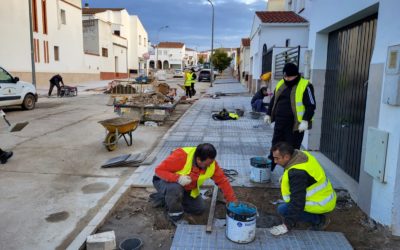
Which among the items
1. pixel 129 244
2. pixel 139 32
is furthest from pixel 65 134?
pixel 139 32

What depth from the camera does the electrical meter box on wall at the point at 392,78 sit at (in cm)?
372

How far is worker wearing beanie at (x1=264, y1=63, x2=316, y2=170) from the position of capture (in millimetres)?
5098

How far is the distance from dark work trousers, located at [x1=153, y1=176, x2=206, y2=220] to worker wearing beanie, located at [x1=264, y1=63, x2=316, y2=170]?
1.83 m

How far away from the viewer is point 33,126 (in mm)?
10562

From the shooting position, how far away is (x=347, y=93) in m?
5.89

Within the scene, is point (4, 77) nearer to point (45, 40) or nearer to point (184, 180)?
point (184, 180)

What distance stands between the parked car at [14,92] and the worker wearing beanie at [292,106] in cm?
1137

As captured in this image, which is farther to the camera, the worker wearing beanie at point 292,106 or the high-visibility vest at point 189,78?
the high-visibility vest at point 189,78

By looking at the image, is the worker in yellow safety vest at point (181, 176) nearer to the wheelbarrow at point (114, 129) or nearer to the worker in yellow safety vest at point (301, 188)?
the worker in yellow safety vest at point (301, 188)

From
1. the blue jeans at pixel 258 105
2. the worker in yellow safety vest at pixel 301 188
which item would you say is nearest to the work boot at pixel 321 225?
the worker in yellow safety vest at pixel 301 188

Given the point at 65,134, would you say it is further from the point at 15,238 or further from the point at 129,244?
the point at 129,244

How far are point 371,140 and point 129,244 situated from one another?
9.89 ft

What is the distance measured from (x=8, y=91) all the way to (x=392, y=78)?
13342 mm

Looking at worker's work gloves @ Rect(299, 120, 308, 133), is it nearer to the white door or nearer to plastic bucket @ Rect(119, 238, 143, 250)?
plastic bucket @ Rect(119, 238, 143, 250)
